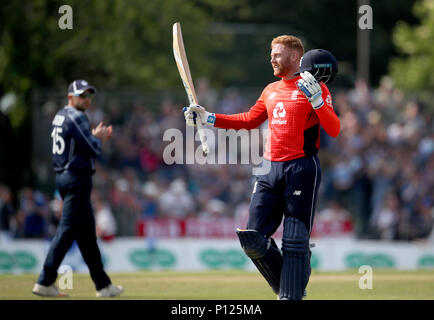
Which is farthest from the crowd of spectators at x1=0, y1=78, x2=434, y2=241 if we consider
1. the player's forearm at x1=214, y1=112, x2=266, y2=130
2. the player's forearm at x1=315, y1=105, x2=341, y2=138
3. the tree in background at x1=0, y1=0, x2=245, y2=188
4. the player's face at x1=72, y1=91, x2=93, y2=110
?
the player's forearm at x1=315, y1=105, x2=341, y2=138

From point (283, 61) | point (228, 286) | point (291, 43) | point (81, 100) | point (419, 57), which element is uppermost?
point (419, 57)

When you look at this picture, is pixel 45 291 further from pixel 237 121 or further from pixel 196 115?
pixel 237 121

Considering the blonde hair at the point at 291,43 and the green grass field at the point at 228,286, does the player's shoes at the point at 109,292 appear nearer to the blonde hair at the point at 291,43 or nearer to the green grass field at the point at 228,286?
the green grass field at the point at 228,286

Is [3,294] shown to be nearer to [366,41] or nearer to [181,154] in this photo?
[181,154]

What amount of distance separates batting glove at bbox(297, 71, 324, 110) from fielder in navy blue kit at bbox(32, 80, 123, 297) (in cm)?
286

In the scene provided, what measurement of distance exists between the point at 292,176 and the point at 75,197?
2803mm

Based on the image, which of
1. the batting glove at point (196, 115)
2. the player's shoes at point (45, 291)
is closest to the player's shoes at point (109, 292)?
the player's shoes at point (45, 291)

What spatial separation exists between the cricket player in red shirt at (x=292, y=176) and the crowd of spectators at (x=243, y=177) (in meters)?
10.3

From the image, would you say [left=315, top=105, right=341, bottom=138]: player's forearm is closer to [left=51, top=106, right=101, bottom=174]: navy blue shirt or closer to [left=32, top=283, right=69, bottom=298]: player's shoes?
[left=51, top=106, right=101, bottom=174]: navy blue shirt

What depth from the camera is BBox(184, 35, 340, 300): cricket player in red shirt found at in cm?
746

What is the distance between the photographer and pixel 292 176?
756 cm

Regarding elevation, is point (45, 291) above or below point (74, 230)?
below

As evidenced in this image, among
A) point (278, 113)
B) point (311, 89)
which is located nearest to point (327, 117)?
point (311, 89)

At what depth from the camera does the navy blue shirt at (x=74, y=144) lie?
9.03 m
